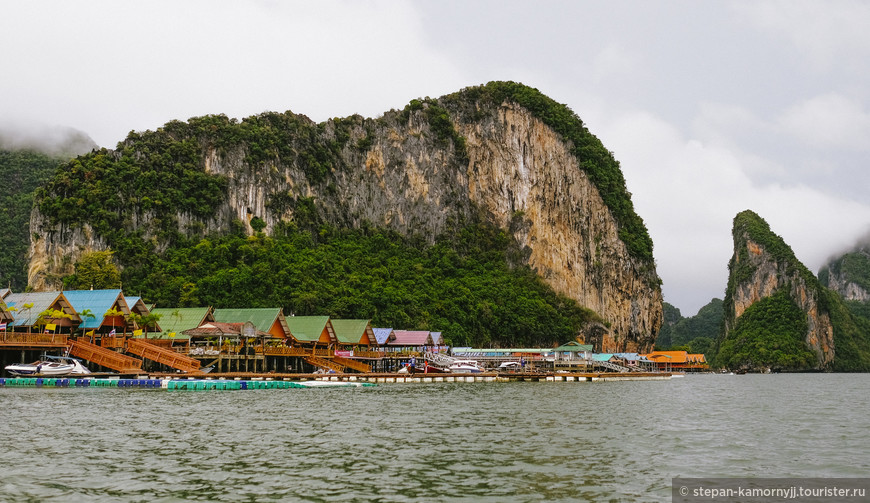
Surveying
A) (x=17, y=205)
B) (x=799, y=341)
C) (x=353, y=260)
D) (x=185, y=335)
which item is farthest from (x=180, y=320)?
(x=799, y=341)

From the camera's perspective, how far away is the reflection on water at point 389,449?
18.3 m

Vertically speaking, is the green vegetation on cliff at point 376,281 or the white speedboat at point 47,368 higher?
the green vegetation on cliff at point 376,281

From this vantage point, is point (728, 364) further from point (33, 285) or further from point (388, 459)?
point (388, 459)

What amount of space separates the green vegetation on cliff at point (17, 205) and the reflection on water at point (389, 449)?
86.4 meters

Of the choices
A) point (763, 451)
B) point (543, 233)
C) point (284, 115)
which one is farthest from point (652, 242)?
point (763, 451)

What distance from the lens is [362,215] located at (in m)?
146

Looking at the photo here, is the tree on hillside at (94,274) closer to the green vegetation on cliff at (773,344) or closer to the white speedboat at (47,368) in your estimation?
the white speedboat at (47,368)

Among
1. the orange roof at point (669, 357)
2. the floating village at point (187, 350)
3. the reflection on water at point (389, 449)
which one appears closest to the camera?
the reflection on water at point (389, 449)

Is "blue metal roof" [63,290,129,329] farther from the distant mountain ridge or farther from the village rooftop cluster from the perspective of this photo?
the distant mountain ridge

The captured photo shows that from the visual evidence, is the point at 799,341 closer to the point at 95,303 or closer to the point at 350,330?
the point at 350,330

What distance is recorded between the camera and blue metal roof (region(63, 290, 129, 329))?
59.3m

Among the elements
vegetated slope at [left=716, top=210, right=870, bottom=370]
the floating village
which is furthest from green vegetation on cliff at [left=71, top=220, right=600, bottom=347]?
vegetated slope at [left=716, top=210, right=870, bottom=370]

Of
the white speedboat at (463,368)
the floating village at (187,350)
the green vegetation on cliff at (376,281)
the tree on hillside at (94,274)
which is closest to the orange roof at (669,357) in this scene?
the green vegetation on cliff at (376,281)

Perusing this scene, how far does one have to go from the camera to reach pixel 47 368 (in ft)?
175
